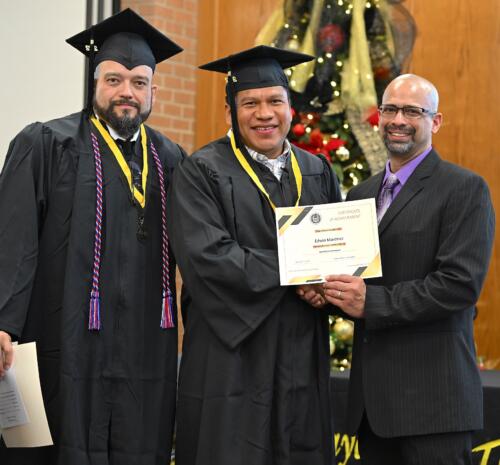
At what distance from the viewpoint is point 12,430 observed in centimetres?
342

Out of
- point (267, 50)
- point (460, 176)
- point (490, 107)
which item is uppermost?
point (490, 107)

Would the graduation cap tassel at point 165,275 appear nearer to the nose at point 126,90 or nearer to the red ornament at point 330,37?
the nose at point 126,90

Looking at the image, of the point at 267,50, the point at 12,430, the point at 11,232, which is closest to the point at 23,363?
the point at 12,430

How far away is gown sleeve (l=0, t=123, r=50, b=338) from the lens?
3.45 meters

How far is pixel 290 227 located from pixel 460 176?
67 centimetres

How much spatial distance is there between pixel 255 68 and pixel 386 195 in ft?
2.46

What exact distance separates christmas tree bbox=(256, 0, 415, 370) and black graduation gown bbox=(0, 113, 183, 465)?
2.92m

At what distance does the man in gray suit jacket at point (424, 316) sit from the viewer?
3.31m

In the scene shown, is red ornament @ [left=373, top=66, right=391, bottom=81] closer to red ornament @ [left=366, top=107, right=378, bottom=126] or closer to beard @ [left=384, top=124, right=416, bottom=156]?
red ornament @ [left=366, top=107, right=378, bottom=126]

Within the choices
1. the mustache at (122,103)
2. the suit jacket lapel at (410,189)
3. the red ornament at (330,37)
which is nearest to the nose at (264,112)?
the mustache at (122,103)

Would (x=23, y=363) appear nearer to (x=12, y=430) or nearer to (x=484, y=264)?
(x=12, y=430)

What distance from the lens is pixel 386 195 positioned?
3.65m

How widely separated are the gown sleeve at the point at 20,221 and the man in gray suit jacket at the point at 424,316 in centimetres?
109

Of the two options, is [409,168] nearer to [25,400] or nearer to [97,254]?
[97,254]
